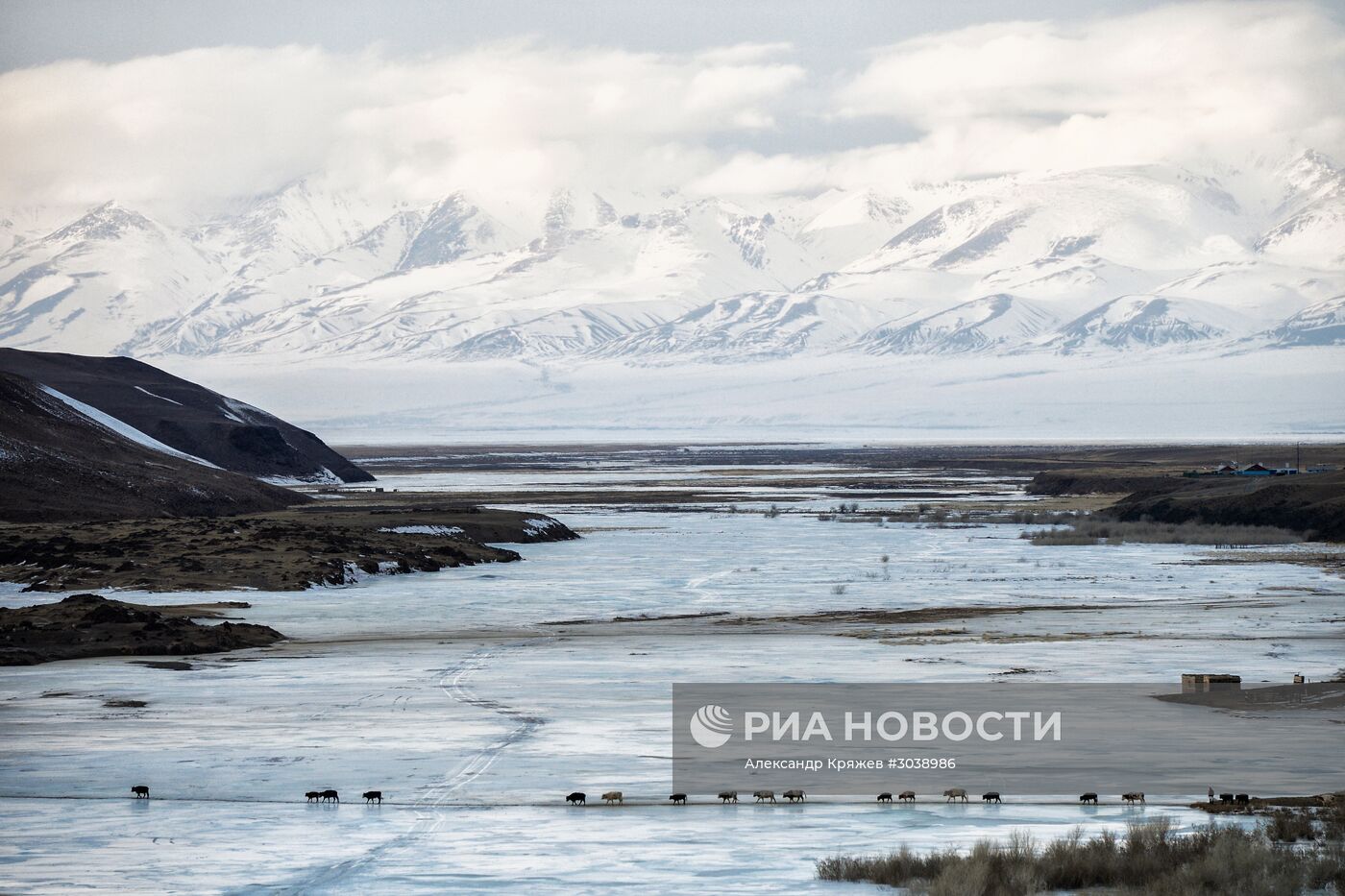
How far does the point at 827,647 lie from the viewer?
31625 millimetres

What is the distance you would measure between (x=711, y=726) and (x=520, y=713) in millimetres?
2902

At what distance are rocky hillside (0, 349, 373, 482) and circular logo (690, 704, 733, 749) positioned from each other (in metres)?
75.5

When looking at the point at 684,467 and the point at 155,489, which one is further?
the point at 684,467

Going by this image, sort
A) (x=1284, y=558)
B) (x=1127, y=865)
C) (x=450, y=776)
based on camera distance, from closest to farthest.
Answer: (x=1127, y=865), (x=450, y=776), (x=1284, y=558)

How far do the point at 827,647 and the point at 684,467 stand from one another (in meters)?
113

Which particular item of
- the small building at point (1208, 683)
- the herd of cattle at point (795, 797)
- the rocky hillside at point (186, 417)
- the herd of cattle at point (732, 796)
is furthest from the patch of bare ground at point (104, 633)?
the rocky hillside at point (186, 417)

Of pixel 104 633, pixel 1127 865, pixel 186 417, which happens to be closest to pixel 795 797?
pixel 1127 865

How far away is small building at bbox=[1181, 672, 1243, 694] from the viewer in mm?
25703

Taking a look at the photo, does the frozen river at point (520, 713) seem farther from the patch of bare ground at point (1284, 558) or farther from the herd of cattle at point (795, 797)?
the patch of bare ground at point (1284, 558)

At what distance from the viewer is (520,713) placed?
2441 centimetres

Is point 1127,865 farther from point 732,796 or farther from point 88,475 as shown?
point 88,475

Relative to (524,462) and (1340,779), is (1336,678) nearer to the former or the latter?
(1340,779)

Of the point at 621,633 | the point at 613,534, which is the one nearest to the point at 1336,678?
the point at 621,633

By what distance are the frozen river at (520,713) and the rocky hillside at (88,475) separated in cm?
2211
